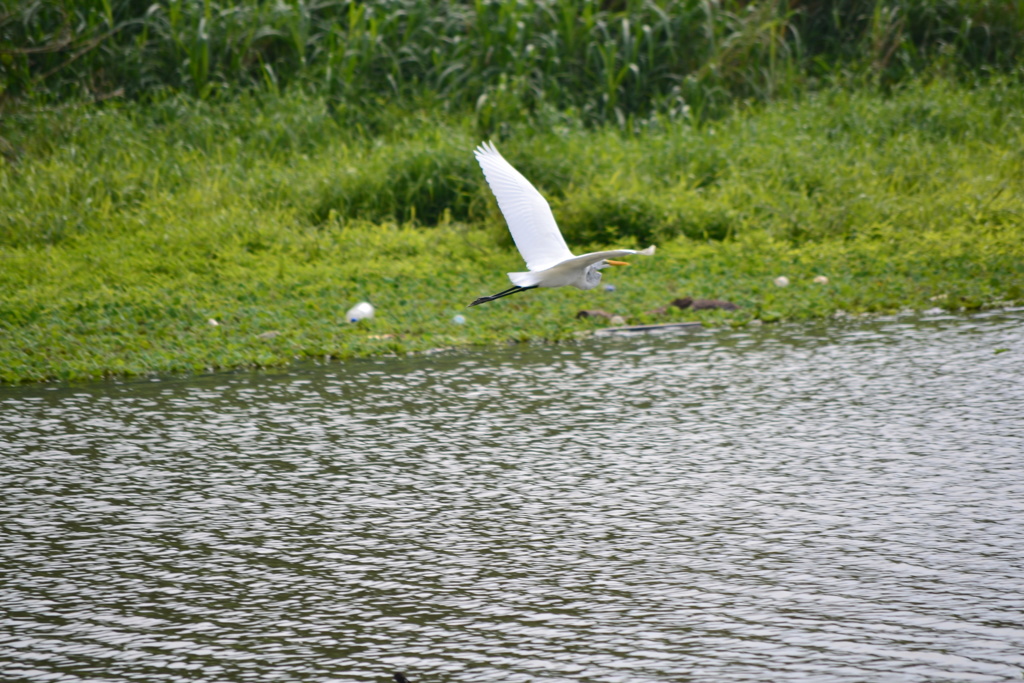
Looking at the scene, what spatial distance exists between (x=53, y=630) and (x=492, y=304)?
4970 mm

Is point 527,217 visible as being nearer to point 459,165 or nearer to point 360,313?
point 360,313

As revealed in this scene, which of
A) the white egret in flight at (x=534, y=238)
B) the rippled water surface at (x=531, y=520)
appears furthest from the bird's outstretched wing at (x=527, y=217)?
the rippled water surface at (x=531, y=520)

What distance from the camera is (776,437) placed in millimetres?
5688

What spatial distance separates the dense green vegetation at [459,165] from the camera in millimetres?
8180

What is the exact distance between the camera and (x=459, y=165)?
1038 centimetres

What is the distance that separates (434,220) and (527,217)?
15.9ft

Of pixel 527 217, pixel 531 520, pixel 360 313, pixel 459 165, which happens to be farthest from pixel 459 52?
pixel 531 520

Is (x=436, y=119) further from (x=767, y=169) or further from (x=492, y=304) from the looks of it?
(x=492, y=304)

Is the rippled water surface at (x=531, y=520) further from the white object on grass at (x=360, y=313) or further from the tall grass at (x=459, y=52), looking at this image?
the tall grass at (x=459, y=52)

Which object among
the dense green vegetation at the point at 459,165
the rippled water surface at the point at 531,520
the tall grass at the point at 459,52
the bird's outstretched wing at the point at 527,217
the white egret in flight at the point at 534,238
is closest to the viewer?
the rippled water surface at the point at 531,520

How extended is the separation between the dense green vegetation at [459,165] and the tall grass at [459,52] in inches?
1.3

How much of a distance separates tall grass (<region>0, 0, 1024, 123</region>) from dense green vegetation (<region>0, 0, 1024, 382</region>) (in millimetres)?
34

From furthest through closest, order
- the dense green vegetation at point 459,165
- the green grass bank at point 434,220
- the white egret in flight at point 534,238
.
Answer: the dense green vegetation at point 459,165, the green grass bank at point 434,220, the white egret in flight at point 534,238

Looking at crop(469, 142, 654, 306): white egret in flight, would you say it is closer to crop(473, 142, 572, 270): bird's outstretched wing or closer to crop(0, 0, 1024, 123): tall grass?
crop(473, 142, 572, 270): bird's outstretched wing
